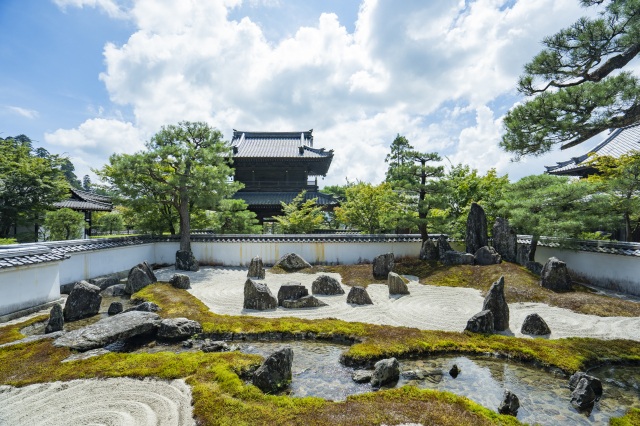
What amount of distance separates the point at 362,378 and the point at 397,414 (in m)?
1.44

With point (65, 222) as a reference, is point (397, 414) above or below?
below

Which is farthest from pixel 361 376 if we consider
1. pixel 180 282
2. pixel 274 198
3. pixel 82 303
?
pixel 274 198

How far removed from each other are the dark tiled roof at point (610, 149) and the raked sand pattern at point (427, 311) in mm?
16026

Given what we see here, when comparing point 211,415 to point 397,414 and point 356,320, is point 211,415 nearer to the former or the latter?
point 397,414

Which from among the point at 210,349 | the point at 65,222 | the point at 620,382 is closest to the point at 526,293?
the point at 620,382

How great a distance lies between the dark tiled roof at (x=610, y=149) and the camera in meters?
20.5

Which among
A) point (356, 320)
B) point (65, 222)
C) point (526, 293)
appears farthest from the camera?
point (65, 222)

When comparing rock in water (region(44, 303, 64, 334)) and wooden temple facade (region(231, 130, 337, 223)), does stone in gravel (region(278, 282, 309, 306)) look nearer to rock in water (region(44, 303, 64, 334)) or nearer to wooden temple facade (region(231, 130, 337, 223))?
rock in water (region(44, 303, 64, 334))

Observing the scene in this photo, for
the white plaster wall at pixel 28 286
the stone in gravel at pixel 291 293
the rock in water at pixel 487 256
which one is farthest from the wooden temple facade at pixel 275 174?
the white plaster wall at pixel 28 286

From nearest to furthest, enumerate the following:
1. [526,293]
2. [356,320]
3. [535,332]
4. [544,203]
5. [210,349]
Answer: [210,349]
[535,332]
[356,320]
[526,293]
[544,203]

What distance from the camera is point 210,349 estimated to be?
716 cm

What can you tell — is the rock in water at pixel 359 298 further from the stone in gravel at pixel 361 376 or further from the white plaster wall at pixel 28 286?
the white plaster wall at pixel 28 286

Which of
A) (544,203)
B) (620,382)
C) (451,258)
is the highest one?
(544,203)

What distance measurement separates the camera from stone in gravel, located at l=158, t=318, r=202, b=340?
7.75m
